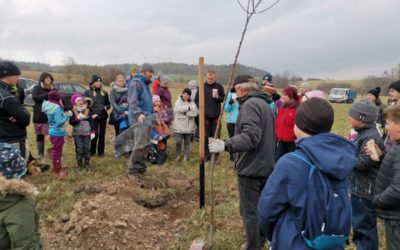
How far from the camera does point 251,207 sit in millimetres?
3525

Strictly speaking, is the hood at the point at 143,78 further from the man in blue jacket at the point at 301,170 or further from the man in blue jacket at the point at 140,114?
the man in blue jacket at the point at 301,170

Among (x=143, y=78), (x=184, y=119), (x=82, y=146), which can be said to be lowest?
(x=82, y=146)

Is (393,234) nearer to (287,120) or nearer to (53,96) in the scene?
(287,120)

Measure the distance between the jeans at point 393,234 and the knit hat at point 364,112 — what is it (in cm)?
99

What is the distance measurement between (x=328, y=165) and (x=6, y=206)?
2.10 m

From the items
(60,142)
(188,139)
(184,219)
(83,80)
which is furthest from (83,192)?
(83,80)

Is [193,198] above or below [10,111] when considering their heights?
below

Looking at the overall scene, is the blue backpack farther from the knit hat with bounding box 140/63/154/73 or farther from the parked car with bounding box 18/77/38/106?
the parked car with bounding box 18/77/38/106

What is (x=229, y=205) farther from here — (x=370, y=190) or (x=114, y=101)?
(x=114, y=101)

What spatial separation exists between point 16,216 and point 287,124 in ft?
14.3

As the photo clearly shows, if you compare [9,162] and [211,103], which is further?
[211,103]

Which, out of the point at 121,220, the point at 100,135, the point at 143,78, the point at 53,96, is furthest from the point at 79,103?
the point at 121,220

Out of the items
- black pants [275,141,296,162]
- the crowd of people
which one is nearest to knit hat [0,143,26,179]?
the crowd of people

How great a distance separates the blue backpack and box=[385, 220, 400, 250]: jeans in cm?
115
